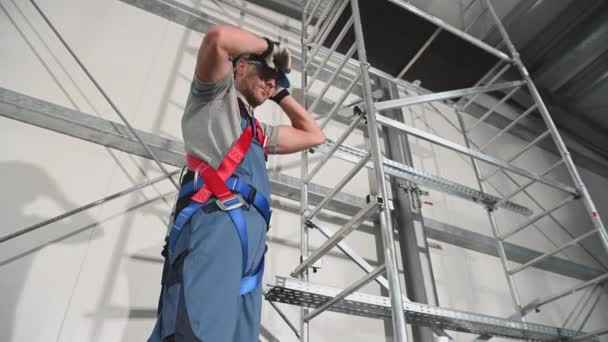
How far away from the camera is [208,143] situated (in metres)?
1.11

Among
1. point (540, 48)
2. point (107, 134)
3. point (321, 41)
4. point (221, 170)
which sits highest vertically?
point (540, 48)

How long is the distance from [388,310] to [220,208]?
1.04 m

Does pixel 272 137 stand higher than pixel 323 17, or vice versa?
pixel 323 17

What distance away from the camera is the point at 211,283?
876 mm

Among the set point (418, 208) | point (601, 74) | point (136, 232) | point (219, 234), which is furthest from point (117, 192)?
point (601, 74)

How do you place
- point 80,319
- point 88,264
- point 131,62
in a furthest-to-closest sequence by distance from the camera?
point 131,62, point 88,264, point 80,319

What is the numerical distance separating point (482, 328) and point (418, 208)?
3.33 feet

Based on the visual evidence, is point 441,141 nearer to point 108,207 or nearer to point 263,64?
point 263,64

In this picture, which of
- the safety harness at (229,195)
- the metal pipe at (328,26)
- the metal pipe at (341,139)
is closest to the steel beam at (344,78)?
the metal pipe at (328,26)

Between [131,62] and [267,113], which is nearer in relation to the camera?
[131,62]

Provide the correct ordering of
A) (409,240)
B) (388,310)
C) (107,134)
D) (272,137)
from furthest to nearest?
(409,240) < (107,134) < (388,310) < (272,137)

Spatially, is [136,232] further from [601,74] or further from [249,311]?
[601,74]

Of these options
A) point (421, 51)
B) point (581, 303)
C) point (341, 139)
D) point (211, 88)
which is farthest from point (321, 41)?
point (581, 303)

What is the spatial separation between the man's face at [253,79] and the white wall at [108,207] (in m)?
1.04
